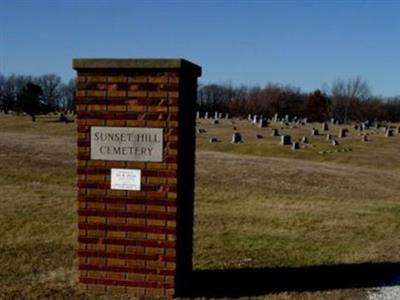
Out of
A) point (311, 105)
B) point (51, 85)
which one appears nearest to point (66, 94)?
point (51, 85)

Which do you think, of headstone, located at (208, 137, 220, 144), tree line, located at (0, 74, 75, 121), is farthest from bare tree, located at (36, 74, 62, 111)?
headstone, located at (208, 137, 220, 144)

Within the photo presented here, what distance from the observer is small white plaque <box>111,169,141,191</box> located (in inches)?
234

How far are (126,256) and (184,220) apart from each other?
0.72 m

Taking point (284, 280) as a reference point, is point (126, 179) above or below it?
above

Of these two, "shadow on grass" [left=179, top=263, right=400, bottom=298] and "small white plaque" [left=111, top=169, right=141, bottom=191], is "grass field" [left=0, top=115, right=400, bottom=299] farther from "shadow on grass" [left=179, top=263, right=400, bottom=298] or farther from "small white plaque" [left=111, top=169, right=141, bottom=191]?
"small white plaque" [left=111, top=169, right=141, bottom=191]

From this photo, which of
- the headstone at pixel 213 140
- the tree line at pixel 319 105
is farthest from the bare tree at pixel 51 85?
the headstone at pixel 213 140

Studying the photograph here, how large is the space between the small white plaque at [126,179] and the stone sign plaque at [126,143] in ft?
0.42

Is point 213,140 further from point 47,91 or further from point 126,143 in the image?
point 47,91

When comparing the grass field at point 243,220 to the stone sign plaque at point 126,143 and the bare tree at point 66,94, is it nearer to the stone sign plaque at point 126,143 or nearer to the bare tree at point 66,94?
the stone sign plaque at point 126,143

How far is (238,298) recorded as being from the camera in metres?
6.12

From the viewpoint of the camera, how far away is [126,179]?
597 centimetres

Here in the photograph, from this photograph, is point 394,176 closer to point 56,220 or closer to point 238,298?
point 56,220

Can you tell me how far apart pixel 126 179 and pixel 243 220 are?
5.56 m

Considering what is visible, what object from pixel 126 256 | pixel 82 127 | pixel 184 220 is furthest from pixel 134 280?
pixel 82 127
